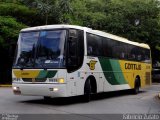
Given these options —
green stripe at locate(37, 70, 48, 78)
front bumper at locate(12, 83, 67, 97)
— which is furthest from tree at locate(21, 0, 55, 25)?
green stripe at locate(37, 70, 48, 78)

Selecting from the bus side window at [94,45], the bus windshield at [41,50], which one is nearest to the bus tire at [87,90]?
the bus side window at [94,45]

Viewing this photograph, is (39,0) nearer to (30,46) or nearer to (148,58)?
(148,58)

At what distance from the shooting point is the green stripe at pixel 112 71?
65.2ft

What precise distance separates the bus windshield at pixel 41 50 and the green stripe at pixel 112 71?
12.1ft

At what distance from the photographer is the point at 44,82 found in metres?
15.9

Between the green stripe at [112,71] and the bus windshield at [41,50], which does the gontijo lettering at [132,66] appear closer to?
the green stripe at [112,71]

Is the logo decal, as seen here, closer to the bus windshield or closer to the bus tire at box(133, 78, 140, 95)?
the bus windshield

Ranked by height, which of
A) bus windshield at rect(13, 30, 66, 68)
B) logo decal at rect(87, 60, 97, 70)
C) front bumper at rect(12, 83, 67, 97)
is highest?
bus windshield at rect(13, 30, 66, 68)

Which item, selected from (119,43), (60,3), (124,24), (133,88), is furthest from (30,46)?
(124,24)

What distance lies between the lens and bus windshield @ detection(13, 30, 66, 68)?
626 inches

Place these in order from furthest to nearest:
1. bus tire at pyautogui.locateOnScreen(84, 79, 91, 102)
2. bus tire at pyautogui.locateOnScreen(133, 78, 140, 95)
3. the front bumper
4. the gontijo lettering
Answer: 1. bus tire at pyautogui.locateOnScreen(133, 78, 140, 95)
2. the gontijo lettering
3. bus tire at pyautogui.locateOnScreen(84, 79, 91, 102)
4. the front bumper

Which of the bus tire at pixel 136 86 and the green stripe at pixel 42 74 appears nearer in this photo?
the green stripe at pixel 42 74

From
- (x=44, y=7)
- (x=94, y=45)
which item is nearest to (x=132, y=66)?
(x=94, y=45)

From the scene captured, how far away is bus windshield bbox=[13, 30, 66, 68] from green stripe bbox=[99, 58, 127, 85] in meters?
3.68
